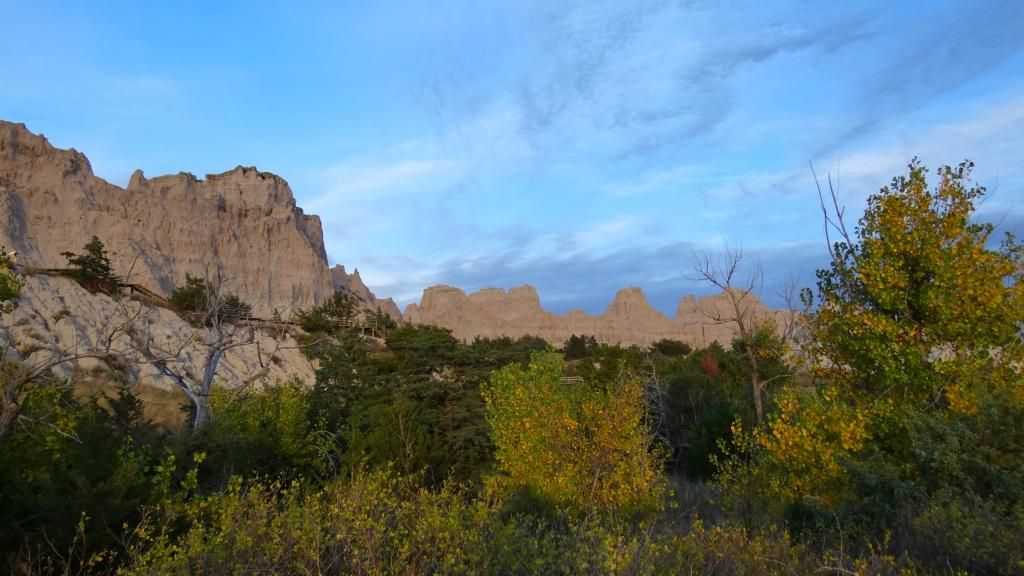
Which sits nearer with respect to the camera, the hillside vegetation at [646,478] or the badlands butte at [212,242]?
the hillside vegetation at [646,478]

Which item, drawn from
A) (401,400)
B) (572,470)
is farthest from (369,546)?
(401,400)

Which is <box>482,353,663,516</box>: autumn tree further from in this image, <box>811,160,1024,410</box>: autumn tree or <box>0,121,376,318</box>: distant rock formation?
<box>0,121,376,318</box>: distant rock formation

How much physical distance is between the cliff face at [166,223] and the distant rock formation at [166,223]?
128mm

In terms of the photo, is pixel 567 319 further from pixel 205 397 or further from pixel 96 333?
pixel 205 397

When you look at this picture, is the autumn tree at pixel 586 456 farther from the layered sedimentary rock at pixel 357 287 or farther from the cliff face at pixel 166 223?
the layered sedimentary rock at pixel 357 287

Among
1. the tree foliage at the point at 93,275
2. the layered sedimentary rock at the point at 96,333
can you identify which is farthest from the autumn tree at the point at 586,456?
the tree foliage at the point at 93,275

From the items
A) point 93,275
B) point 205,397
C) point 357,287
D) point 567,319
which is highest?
point 357,287

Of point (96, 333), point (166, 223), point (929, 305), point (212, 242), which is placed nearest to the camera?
point (929, 305)

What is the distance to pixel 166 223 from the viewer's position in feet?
254

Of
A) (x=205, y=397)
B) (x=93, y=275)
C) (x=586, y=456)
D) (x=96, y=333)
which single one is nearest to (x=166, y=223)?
(x=93, y=275)

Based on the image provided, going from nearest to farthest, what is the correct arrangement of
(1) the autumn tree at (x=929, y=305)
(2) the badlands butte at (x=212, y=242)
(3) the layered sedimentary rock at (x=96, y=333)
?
(1) the autumn tree at (x=929, y=305), (3) the layered sedimentary rock at (x=96, y=333), (2) the badlands butte at (x=212, y=242)

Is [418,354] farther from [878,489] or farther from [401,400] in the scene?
[878,489]

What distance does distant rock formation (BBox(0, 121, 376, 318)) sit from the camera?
63.2m

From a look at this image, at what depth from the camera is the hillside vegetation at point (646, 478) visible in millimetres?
6688
